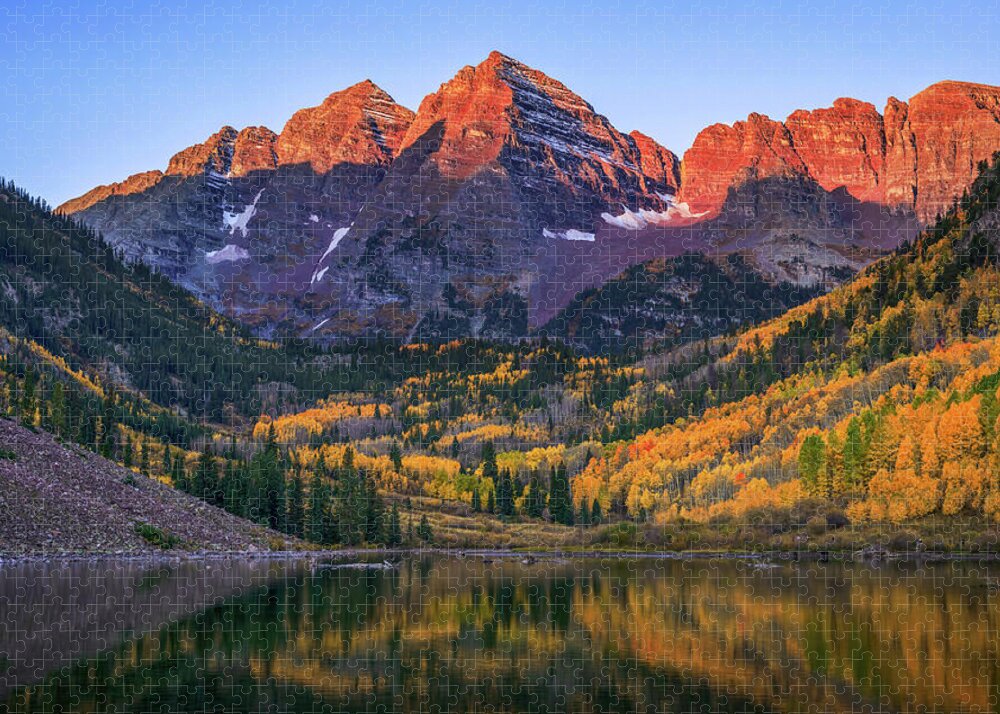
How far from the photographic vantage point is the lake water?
121ft

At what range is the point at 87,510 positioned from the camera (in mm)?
97125

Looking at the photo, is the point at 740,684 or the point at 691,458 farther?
the point at 691,458

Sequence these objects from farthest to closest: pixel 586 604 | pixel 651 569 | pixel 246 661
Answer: pixel 651 569 < pixel 586 604 < pixel 246 661

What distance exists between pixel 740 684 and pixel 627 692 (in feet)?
13.5

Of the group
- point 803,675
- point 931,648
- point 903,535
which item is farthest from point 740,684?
point 903,535

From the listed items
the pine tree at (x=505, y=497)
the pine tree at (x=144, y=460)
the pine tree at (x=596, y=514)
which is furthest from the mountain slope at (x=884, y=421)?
the pine tree at (x=144, y=460)

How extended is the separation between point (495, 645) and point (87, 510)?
194 ft

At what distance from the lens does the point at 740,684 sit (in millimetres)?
39156

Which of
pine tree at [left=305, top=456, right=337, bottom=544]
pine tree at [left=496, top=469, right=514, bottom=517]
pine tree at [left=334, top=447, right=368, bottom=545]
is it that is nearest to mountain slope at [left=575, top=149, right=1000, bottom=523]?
pine tree at [left=496, top=469, right=514, bottom=517]

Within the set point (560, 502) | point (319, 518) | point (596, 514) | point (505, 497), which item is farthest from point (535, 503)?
point (319, 518)

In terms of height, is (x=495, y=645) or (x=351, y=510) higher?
(x=351, y=510)

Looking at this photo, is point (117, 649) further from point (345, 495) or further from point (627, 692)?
point (345, 495)

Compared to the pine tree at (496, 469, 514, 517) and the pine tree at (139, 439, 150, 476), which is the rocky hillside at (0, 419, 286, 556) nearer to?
the pine tree at (139, 439, 150, 476)

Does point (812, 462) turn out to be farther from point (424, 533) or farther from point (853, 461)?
point (424, 533)
